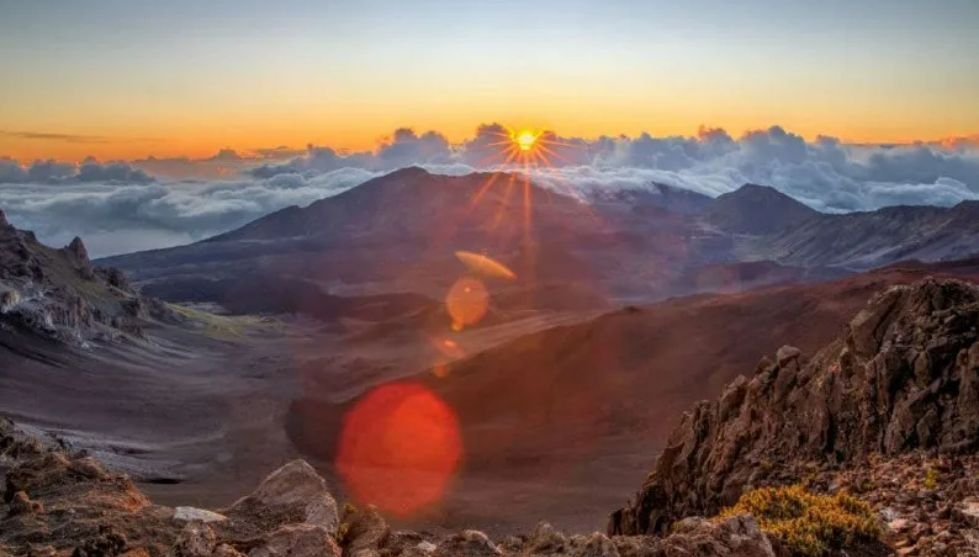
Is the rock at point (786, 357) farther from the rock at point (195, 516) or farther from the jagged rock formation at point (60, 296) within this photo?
the jagged rock formation at point (60, 296)

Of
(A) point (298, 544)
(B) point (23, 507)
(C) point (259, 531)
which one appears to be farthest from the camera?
(B) point (23, 507)

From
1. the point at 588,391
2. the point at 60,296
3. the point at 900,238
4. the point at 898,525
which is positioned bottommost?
the point at 588,391

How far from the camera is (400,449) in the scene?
46.6 metres

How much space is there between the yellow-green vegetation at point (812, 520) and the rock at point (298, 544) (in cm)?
409

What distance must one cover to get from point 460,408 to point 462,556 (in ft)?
155

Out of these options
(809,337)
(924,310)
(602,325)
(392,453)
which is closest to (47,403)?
(392,453)

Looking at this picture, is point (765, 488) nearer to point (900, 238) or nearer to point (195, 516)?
point (195, 516)

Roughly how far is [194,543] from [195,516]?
1709 mm

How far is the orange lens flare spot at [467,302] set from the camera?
368ft

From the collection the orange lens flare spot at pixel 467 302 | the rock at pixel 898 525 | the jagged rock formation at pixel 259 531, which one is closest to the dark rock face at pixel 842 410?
the rock at pixel 898 525

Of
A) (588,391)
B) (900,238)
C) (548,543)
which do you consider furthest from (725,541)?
(900,238)

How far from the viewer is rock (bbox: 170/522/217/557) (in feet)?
24.0

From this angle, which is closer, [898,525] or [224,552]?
[224,552]

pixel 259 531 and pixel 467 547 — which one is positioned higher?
pixel 467 547
